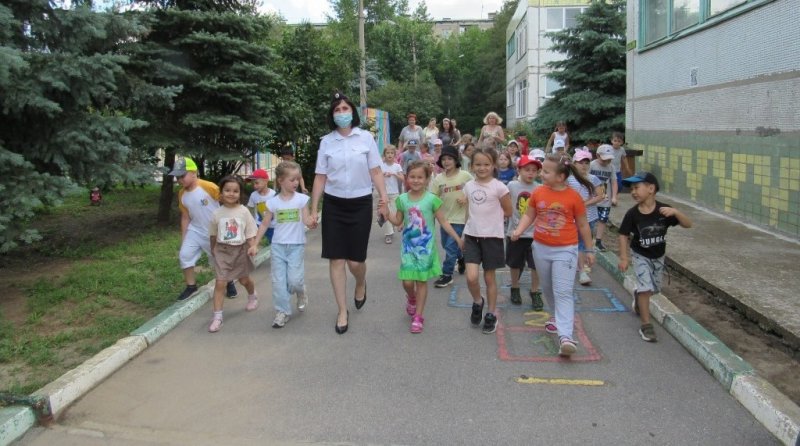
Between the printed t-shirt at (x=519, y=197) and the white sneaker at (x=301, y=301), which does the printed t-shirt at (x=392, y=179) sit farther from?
the white sneaker at (x=301, y=301)

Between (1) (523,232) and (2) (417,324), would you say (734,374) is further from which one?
(2) (417,324)

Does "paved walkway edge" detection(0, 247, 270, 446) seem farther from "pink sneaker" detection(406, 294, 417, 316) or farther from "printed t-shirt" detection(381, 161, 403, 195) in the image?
"printed t-shirt" detection(381, 161, 403, 195)

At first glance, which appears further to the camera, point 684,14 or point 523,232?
point 684,14

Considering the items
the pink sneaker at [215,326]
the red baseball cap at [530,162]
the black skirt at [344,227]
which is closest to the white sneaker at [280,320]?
the pink sneaker at [215,326]

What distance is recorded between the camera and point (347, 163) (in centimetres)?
568

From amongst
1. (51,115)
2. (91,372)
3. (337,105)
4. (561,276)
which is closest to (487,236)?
(561,276)

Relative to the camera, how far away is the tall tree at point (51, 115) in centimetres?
630

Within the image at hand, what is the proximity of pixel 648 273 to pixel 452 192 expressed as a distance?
2264 mm

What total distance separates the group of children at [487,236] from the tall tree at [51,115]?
175 cm

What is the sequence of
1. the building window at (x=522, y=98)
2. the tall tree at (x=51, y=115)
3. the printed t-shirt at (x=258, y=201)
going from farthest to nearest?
the building window at (x=522, y=98), the printed t-shirt at (x=258, y=201), the tall tree at (x=51, y=115)

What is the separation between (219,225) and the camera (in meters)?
6.13

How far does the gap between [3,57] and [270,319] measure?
336cm

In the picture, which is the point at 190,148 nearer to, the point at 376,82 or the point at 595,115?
the point at 595,115

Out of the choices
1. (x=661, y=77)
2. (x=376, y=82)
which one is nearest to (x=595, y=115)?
(x=661, y=77)
